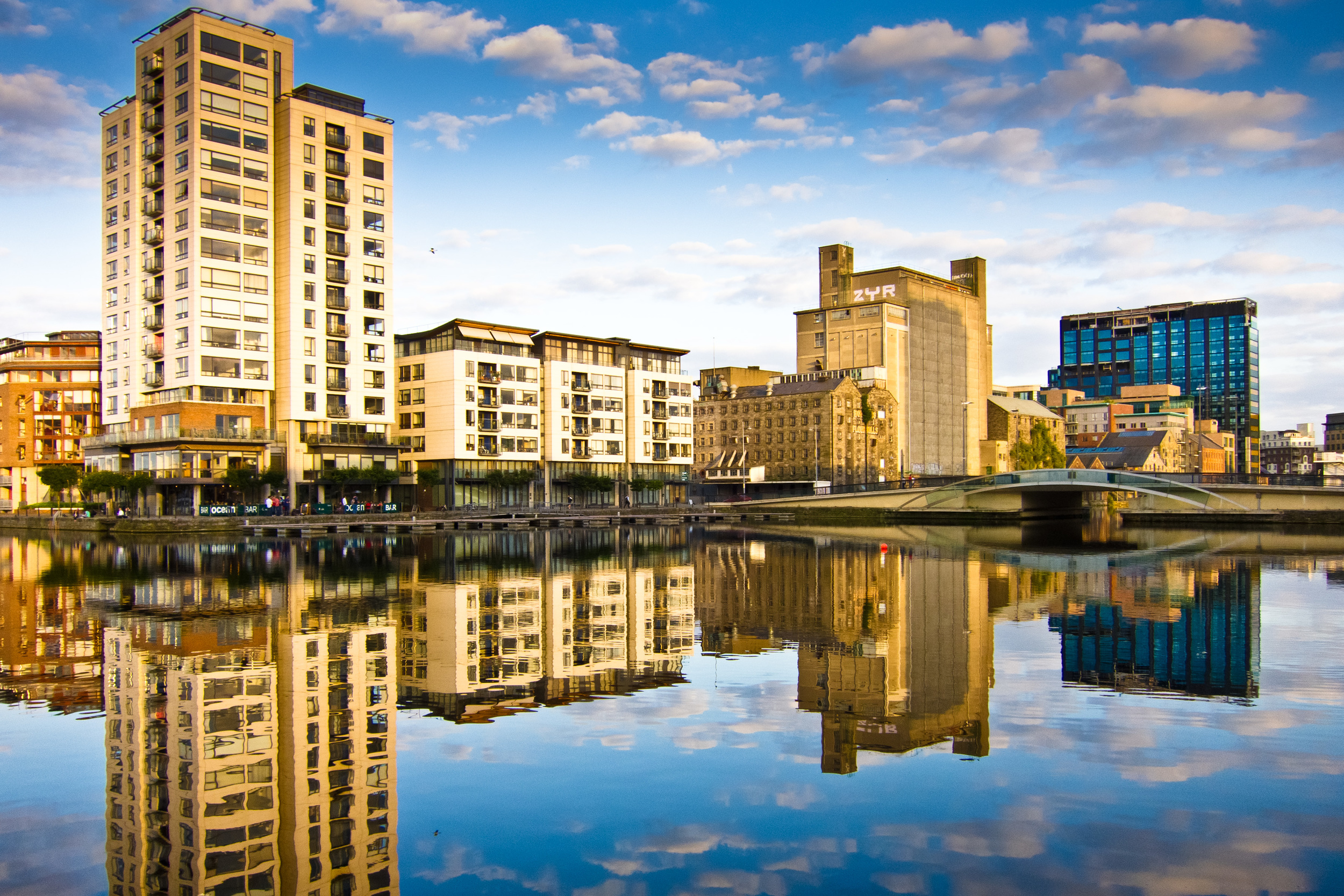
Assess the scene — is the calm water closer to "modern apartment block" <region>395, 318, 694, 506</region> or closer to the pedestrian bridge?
the pedestrian bridge

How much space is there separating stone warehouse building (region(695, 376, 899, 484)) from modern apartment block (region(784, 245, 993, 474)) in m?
7.21

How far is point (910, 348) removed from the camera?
7082 inches

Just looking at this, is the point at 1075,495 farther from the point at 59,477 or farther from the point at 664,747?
the point at 664,747

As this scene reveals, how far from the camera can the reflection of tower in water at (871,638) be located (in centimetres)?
1720

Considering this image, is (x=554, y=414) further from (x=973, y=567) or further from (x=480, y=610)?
(x=480, y=610)

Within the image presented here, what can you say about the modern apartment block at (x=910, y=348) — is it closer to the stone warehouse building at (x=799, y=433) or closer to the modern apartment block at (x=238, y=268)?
the stone warehouse building at (x=799, y=433)

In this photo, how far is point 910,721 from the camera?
17.6m

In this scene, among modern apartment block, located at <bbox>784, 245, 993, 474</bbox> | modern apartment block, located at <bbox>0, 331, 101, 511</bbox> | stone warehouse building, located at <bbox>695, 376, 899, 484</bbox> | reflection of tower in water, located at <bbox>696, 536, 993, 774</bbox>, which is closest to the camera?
reflection of tower in water, located at <bbox>696, 536, 993, 774</bbox>

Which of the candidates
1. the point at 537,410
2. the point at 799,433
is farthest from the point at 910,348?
the point at 537,410

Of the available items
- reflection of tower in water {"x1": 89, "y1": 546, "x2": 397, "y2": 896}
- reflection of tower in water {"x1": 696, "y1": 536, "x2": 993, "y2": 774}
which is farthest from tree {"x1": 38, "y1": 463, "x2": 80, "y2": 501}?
reflection of tower in water {"x1": 89, "y1": 546, "x2": 397, "y2": 896}

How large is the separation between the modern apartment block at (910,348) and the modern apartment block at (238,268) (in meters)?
85.6

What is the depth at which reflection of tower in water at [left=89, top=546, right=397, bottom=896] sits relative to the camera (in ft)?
37.2

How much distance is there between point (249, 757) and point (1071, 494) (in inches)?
4676

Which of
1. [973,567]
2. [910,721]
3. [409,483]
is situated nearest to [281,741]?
[910,721]
